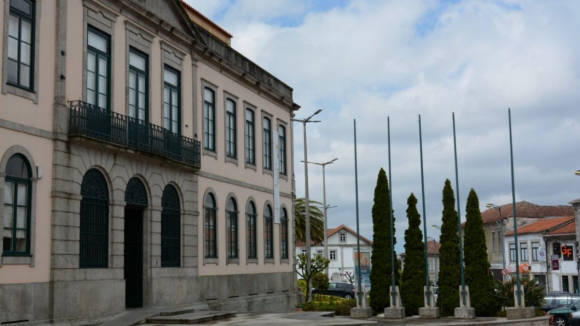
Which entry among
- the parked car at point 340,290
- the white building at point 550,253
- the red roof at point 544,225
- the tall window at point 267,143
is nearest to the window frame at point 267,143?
the tall window at point 267,143

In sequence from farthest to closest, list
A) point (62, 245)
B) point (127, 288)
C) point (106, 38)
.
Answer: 1. point (127, 288)
2. point (106, 38)
3. point (62, 245)

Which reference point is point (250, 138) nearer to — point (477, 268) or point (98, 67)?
point (477, 268)

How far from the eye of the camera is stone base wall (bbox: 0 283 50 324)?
1714 cm

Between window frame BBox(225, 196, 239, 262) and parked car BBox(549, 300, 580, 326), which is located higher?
window frame BBox(225, 196, 239, 262)

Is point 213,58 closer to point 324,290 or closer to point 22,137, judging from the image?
point 22,137

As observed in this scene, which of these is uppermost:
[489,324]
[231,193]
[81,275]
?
[231,193]

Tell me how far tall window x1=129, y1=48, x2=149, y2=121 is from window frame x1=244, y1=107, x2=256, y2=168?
8366 mm

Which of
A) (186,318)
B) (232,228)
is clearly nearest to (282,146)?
(232,228)

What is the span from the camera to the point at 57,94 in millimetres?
19344

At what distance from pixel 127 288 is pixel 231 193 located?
761 centimetres

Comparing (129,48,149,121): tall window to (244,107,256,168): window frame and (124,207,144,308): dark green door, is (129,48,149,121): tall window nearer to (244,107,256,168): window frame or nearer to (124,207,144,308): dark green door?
(124,207,144,308): dark green door

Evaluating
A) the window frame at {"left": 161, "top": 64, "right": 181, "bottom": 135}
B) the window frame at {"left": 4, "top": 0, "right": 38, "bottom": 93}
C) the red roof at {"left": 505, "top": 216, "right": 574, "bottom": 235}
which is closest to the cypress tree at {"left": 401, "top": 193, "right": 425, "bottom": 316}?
the window frame at {"left": 161, "top": 64, "right": 181, "bottom": 135}

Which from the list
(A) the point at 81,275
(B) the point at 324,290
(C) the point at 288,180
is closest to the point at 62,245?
(A) the point at 81,275

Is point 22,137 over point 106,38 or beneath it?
beneath
